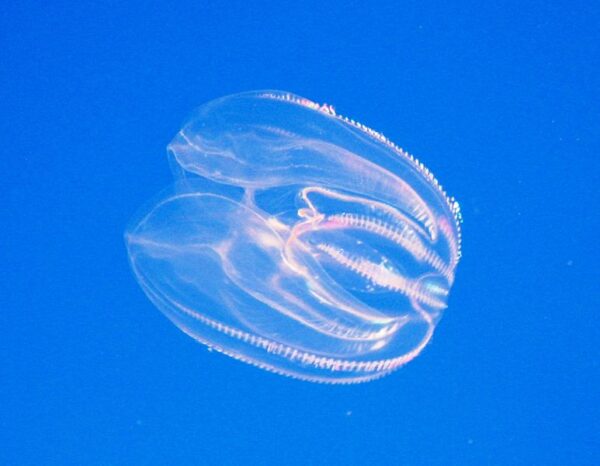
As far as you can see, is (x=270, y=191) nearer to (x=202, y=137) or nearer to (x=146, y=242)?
(x=202, y=137)

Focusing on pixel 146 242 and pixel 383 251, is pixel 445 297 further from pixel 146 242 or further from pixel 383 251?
pixel 146 242

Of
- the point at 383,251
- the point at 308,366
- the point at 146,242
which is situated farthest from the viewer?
the point at 146,242

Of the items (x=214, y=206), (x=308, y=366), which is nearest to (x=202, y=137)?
(x=214, y=206)

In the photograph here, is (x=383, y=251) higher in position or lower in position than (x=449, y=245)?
lower

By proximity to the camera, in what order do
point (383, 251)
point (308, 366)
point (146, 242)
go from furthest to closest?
point (146, 242) → point (308, 366) → point (383, 251)

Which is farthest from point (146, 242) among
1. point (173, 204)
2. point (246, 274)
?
point (246, 274)

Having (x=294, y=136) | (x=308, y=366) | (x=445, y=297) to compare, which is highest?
(x=294, y=136)

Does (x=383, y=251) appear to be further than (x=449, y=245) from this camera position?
No
